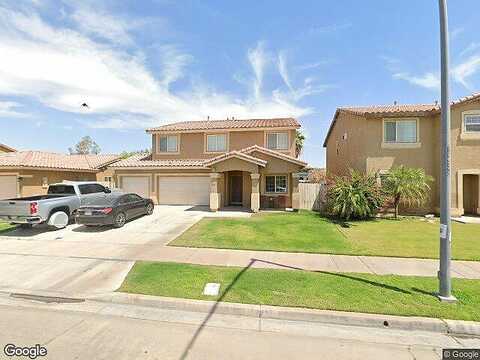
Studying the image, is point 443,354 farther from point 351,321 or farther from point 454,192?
point 454,192

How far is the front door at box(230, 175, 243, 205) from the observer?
1953cm

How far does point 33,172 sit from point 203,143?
1320 centimetres

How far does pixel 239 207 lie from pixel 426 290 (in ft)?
44.9

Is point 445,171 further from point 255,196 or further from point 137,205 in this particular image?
point 137,205

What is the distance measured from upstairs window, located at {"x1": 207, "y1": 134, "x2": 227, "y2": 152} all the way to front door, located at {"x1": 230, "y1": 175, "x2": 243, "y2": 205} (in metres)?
2.92

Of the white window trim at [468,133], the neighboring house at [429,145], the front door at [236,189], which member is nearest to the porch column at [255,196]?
the front door at [236,189]

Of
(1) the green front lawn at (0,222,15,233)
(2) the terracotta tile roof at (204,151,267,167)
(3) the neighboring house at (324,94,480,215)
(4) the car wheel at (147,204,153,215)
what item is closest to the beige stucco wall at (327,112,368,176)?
(3) the neighboring house at (324,94,480,215)

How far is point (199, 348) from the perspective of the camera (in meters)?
3.81

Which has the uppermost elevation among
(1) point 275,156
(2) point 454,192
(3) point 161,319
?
(1) point 275,156

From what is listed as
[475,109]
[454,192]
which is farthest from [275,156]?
[475,109]

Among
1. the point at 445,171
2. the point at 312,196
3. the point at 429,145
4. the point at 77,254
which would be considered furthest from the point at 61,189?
the point at 429,145

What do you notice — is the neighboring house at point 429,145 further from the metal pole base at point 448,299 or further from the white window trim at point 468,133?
the metal pole base at point 448,299

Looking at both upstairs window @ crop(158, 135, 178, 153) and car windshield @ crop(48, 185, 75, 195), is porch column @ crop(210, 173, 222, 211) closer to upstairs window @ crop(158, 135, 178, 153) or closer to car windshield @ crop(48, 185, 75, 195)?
upstairs window @ crop(158, 135, 178, 153)

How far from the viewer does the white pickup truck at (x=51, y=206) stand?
11086mm
